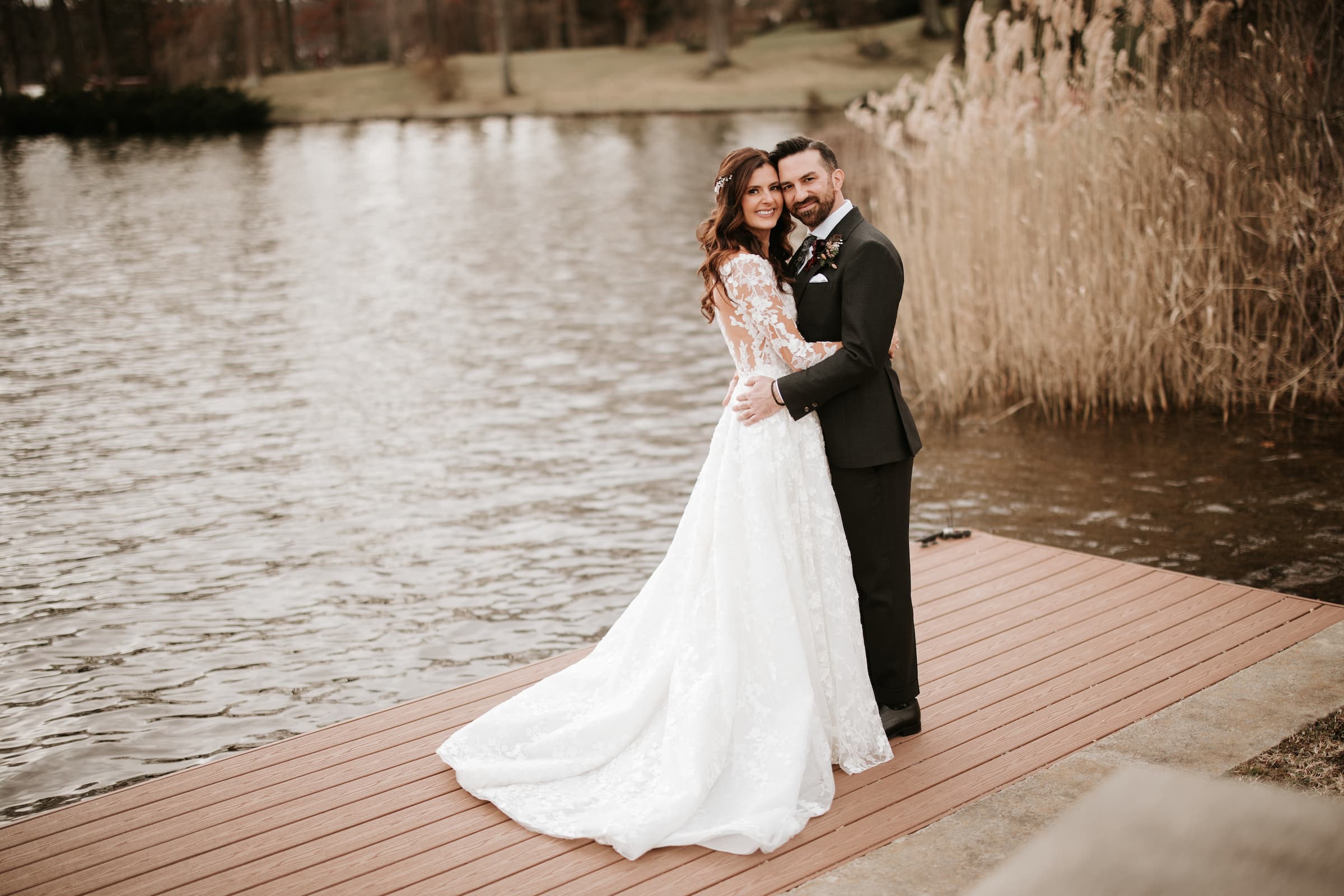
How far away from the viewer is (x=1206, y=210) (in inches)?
289

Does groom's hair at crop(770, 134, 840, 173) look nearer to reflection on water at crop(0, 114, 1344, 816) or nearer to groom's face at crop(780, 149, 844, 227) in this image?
groom's face at crop(780, 149, 844, 227)

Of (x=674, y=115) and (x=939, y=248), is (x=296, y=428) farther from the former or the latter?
(x=674, y=115)

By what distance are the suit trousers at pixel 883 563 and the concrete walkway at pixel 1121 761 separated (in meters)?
0.51

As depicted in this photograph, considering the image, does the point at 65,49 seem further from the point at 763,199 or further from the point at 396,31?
the point at 763,199

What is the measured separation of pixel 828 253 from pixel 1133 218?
481cm

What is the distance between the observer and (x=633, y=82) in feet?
148

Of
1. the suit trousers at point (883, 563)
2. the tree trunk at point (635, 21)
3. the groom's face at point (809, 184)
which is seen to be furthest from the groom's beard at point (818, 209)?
the tree trunk at point (635, 21)

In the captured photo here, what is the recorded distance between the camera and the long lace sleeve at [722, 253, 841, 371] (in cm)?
333

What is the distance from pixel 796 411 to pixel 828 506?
31cm

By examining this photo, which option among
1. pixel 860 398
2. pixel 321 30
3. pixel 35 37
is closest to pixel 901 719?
pixel 860 398

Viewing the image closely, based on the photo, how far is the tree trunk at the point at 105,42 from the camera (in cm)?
4575

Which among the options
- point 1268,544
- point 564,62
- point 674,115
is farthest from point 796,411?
point 564,62

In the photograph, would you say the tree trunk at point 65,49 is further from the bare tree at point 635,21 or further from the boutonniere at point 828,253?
the boutonniere at point 828,253

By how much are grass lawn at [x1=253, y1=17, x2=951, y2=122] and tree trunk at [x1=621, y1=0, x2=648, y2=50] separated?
1515 mm
